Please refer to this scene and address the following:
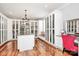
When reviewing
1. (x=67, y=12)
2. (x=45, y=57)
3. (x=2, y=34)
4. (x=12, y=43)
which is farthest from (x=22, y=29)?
(x=67, y=12)

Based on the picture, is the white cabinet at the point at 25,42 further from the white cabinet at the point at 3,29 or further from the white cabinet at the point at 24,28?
the white cabinet at the point at 3,29

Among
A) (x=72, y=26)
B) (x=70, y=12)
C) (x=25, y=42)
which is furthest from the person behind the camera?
(x=25, y=42)

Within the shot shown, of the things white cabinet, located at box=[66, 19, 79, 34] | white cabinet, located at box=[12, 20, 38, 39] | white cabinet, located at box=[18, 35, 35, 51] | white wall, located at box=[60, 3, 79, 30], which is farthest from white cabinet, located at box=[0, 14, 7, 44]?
white cabinet, located at box=[66, 19, 79, 34]

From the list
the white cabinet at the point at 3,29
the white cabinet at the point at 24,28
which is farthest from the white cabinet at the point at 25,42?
the white cabinet at the point at 3,29

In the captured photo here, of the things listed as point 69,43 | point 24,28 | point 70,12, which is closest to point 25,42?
point 24,28

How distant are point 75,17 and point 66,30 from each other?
0.56m

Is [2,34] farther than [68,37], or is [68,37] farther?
[2,34]

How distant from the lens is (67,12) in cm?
368

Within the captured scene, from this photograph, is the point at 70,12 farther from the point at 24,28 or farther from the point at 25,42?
the point at 25,42

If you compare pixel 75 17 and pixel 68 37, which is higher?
pixel 75 17

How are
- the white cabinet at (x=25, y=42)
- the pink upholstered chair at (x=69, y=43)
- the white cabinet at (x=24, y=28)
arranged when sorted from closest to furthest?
the pink upholstered chair at (x=69, y=43) < the white cabinet at (x=24, y=28) < the white cabinet at (x=25, y=42)

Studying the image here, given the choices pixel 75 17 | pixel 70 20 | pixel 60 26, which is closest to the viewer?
pixel 75 17

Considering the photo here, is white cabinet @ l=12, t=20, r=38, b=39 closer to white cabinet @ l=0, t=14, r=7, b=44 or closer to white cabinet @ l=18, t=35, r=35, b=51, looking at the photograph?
white cabinet @ l=18, t=35, r=35, b=51

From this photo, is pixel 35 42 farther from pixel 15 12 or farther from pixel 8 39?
pixel 15 12
